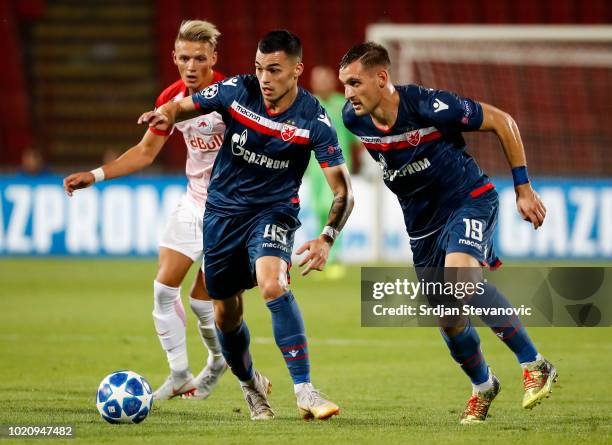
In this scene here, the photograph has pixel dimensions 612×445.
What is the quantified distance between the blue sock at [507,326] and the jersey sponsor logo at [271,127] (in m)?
1.26

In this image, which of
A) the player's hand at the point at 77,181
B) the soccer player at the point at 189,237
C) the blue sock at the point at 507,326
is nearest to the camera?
the blue sock at the point at 507,326

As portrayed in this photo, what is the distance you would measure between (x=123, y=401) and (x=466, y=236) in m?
1.95

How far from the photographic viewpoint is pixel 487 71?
1731 centimetres

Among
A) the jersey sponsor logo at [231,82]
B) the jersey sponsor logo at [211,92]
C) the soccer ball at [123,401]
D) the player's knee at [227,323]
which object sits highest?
the jersey sponsor logo at [231,82]

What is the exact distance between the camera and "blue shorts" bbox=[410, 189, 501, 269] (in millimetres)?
5582

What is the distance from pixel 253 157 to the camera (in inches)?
227

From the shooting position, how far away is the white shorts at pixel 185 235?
6738 mm

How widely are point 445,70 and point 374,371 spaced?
31.5 ft

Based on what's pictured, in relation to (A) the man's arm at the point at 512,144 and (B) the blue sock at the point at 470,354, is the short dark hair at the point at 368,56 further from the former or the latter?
(B) the blue sock at the point at 470,354

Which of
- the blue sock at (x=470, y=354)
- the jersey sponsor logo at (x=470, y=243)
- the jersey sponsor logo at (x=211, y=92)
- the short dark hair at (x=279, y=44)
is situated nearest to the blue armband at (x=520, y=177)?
the jersey sponsor logo at (x=470, y=243)

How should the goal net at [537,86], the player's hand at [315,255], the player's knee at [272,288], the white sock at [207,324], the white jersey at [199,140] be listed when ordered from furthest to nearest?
the goal net at [537,86] → the white sock at [207,324] → the white jersey at [199,140] → the player's knee at [272,288] → the player's hand at [315,255]

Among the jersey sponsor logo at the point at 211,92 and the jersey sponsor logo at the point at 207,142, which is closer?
the jersey sponsor logo at the point at 211,92

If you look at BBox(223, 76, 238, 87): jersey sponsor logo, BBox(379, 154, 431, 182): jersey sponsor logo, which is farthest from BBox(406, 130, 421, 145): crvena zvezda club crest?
BBox(223, 76, 238, 87): jersey sponsor logo

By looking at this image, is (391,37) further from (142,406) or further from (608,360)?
(142,406)
